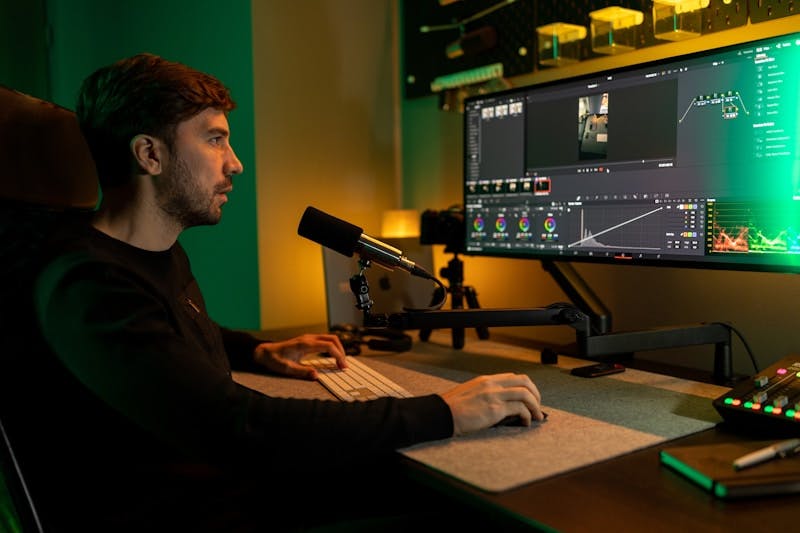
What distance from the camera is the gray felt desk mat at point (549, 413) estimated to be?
0.75 m

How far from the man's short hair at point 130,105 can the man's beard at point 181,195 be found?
0.05 metres

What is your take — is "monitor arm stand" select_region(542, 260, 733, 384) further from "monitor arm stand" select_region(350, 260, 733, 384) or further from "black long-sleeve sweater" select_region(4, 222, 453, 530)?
"black long-sleeve sweater" select_region(4, 222, 453, 530)

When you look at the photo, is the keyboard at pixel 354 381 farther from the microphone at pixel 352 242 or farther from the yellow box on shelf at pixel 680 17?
the yellow box on shelf at pixel 680 17

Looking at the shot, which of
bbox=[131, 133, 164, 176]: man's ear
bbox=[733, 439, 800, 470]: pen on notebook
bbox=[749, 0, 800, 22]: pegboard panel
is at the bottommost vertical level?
bbox=[733, 439, 800, 470]: pen on notebook

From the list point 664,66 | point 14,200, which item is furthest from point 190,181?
point 664,66

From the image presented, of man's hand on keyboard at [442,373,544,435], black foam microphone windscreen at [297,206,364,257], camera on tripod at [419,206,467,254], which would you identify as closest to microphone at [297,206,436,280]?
black foam microphone windscreen at [297,206,364,257]

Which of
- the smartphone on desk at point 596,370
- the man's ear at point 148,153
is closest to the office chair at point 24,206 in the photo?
the man's ear at point 148,153

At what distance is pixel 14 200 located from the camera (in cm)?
90

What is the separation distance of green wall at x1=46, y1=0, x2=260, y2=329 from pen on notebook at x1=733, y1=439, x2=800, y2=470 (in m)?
1.44

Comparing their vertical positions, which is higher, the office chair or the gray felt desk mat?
the office chair

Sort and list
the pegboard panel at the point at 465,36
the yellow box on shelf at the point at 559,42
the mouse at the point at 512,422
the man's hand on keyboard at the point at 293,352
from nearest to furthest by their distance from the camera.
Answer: the mouse at the point at 512,422, the man's hand on keyboard at the point at 293,352, the yellow box on shelf at the point at 559,42, the pegboard panel at the point at 465,36

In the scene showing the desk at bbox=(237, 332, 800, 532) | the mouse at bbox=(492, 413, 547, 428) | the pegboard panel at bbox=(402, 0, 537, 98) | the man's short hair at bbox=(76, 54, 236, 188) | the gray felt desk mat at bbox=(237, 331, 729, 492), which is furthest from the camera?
the pegboard panel at bbox=(402, 0, 537, 98)

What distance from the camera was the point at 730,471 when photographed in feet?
2.23

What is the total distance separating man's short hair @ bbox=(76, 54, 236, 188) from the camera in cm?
98
